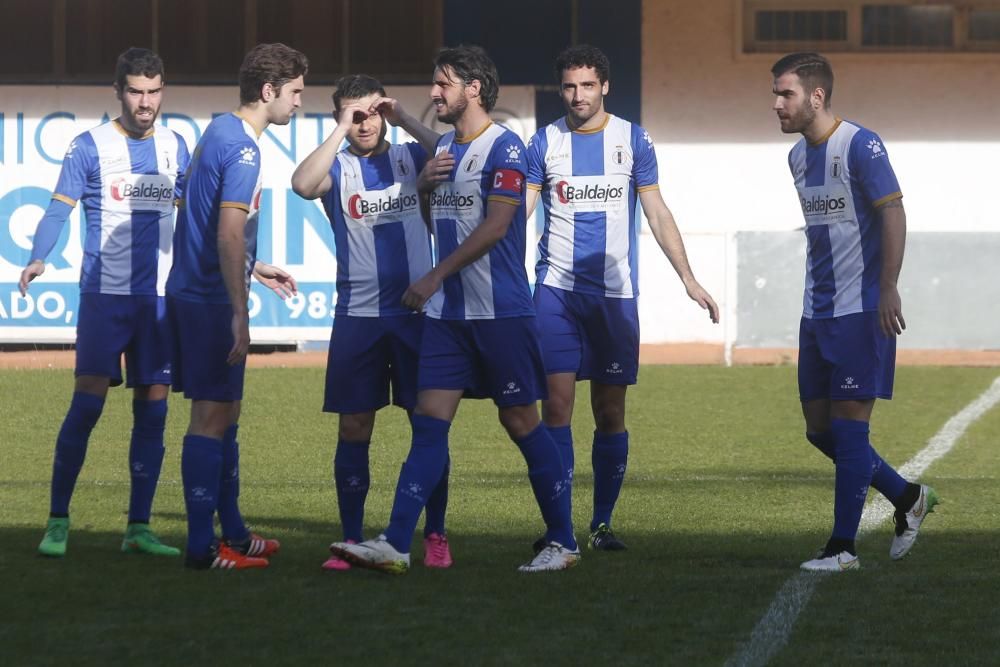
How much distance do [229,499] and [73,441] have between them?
69 centimetres

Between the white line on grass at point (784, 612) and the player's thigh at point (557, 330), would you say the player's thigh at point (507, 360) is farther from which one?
the white line on grass at point (784, 612)

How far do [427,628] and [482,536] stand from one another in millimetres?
1998

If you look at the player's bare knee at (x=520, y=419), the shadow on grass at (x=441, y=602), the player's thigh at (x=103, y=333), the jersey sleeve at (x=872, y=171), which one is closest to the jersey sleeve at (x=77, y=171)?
the player's thigh at (x=103, y=333)

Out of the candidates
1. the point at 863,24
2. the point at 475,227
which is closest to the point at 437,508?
the point at 475,227

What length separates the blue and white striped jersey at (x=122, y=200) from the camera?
6.93m

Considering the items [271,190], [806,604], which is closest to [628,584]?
[806,604]

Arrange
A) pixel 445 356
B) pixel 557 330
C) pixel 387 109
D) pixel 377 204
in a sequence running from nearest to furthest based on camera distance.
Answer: pixel 445 356, pixel 387 109, pixel 377 204, pixel 557 330

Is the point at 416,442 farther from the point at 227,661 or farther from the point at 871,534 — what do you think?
the point at 871,534

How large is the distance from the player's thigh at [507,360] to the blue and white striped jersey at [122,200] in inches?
60.0

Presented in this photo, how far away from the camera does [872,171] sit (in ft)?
20.9

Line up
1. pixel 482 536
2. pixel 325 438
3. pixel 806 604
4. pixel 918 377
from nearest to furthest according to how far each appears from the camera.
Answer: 1. pixel 806 604
2. pixel 482 536
3. pixel 325 438
4. pixel 918 377

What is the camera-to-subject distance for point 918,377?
15.8 metres

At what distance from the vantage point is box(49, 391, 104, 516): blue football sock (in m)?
6.80

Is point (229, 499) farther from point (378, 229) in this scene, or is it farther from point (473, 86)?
point (473, 86)
